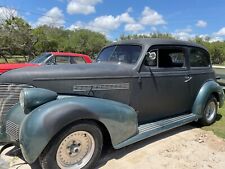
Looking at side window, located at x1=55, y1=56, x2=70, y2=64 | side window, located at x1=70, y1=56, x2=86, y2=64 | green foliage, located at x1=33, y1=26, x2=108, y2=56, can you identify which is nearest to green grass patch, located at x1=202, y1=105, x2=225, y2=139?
side window, located at x1=70, y1=56, x2=86, y2=64

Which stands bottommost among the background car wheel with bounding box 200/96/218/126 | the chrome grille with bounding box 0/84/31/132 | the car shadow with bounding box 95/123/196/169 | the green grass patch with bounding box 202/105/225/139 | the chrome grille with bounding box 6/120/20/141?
the green grass patch with bounding box 202/105/225/139

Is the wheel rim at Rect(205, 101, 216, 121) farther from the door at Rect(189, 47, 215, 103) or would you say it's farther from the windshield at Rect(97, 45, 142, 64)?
the windshield at Rect(97, 45, 142, 64)

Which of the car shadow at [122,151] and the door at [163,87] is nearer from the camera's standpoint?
the car shadow at [122,151]

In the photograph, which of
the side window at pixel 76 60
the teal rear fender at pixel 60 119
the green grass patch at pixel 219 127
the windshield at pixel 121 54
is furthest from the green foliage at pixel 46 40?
the teal rear fender at pixel 60 119

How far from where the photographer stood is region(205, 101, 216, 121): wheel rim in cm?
614

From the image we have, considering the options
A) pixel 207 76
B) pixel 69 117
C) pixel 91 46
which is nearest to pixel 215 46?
pixel 91 46

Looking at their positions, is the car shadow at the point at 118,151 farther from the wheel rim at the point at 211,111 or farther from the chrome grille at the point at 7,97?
the wheel rim at the point at 211,111

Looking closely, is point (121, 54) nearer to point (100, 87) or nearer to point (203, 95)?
point (100, 87)

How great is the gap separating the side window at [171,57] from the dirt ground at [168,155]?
1.43 metres

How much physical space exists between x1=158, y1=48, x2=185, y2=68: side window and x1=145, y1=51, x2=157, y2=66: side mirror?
0.19 m

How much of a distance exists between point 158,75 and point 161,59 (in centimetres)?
36

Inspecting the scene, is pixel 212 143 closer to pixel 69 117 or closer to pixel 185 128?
pixel 185 128

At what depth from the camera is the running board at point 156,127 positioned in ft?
13.9

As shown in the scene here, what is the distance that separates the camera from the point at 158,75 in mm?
4906
